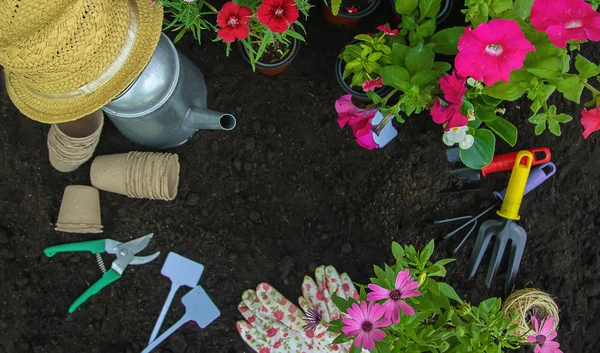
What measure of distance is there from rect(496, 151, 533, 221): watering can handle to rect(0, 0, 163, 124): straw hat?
40.8 inches

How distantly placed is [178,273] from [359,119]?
807mm

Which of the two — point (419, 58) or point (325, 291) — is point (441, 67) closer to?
point (419, 58)

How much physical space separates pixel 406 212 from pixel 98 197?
93 cm

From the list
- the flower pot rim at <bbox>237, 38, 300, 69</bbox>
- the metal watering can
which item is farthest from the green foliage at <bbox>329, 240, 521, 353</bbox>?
the flower pot rim at <bbox>237, 38, 300, 69</bbox>

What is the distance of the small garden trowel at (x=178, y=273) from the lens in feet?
5.83

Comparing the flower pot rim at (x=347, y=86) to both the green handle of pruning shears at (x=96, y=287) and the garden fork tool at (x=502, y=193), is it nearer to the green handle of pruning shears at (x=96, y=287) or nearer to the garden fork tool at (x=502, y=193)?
the garden fork tool at (x=502, y=193)

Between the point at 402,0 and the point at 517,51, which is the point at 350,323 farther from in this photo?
the point at 402,0

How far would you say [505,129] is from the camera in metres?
1.39

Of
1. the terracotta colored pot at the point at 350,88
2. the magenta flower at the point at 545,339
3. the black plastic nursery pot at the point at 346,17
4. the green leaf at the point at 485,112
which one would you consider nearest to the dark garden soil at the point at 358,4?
the black plastic nursery pot at the point at 346,17

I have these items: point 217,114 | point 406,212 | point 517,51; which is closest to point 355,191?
point 406,212

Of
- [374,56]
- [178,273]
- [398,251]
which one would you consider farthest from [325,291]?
[374,56]

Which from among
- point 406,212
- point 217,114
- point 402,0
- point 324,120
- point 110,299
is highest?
point 402,0

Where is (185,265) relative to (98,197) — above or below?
below

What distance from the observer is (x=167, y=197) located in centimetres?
171
